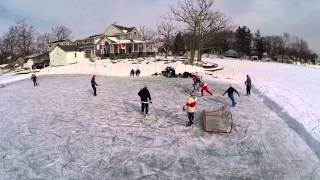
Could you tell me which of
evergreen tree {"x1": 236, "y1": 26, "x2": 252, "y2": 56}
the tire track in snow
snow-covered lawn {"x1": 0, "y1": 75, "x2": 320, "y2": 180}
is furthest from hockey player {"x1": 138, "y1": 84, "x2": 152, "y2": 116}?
evergreen tree {"x1": 236, "y1": 26, "x2": 252, "y2": 56}

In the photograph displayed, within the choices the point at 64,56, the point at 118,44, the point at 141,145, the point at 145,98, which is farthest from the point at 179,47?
the point at 141,145

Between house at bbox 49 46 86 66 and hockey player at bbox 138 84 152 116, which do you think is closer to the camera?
hockey player at bbox 138 84 152 116

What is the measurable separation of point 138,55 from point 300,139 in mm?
51950

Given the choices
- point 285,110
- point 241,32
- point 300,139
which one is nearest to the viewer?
point 300,139

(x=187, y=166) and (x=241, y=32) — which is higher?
(x=241, y=32)

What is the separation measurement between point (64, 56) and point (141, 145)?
53.2 m

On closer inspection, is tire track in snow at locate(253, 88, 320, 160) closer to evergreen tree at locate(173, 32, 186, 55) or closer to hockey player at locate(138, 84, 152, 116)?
hockey player at locate(138, 84, 152, 116)

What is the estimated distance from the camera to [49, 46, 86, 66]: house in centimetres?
6579

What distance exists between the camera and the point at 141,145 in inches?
629

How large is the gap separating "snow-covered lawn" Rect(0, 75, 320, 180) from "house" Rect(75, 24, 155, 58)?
48.5 metres

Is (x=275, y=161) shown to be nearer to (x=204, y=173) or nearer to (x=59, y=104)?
(x=204, y=173)

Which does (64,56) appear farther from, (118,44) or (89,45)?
(89,45)

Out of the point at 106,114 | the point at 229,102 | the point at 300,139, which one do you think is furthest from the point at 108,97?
the point at 300,139

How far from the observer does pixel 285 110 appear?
22.0m
